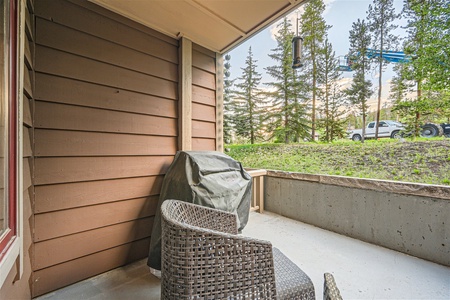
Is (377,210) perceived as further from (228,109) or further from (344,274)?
(228,109)

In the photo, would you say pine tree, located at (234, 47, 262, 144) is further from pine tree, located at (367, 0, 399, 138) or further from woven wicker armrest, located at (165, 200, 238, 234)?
woven wicker armrest, located at (165, 200, 238, 234)

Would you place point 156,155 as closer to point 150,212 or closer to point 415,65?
point 150,212

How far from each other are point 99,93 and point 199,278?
5.15ft

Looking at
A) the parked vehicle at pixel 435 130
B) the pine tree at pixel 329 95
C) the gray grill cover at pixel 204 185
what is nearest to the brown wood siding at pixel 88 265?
A: the gray grill cover at pixel 204 185

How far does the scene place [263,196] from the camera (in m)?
3.44

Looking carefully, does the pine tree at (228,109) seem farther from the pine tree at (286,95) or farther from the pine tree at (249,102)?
the pine tree at (286,95)

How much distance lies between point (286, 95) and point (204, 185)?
18.4ft

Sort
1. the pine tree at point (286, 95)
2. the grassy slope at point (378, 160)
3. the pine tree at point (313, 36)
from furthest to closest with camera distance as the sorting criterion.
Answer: the pine tree at point (286, 95)
the pine tree at point (313, 36)
the grassy slope at point (378, 160)

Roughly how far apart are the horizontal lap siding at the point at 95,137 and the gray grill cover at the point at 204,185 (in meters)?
0.31

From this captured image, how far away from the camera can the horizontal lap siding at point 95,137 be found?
1402mm

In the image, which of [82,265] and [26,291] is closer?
[26,291]

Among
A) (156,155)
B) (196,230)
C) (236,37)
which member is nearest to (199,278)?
(196,230)

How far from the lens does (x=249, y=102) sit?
7332mm

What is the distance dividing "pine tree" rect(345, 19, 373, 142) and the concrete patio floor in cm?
247
